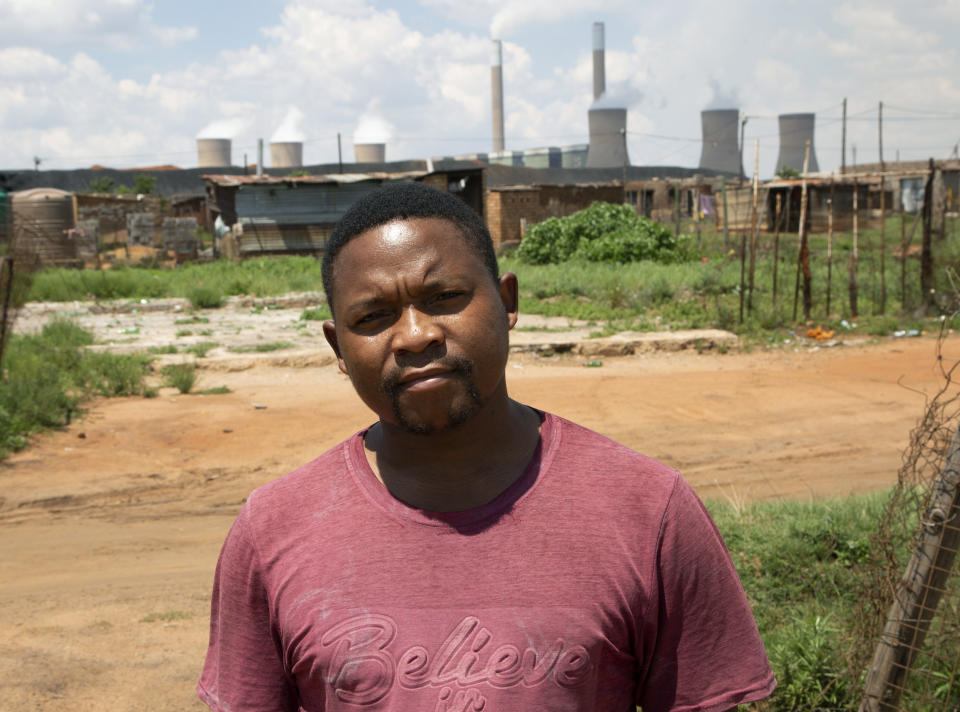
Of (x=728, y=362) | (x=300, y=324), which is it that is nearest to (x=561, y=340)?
(x=728, y=362)

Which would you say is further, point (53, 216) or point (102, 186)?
point (102, 186)

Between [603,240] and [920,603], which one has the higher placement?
[603,240]

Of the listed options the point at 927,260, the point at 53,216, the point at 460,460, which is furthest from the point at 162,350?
the point at 53,216

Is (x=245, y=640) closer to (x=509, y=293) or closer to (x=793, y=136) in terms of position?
(x=509, y=293)

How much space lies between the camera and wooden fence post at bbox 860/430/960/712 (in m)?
2.54

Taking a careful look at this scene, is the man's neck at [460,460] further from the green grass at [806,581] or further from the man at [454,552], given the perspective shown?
the green grass at [806,581]

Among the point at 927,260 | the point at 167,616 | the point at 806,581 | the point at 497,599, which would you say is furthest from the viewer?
the point at 927,260

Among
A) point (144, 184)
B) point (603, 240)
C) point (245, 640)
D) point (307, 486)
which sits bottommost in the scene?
point (245, 640)

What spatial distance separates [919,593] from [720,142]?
64.4 metres

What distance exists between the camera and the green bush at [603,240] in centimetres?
2103

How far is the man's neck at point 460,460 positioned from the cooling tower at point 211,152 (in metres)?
70.2

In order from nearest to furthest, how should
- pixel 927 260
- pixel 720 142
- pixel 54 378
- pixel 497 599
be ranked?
pixel 497 599 < pixel 54 378 < pixel 927 260 < pixel 720 142

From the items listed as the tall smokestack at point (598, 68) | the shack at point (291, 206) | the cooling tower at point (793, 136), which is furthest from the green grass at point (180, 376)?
the tall smokestack at point (598, 68)

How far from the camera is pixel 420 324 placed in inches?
54.0
